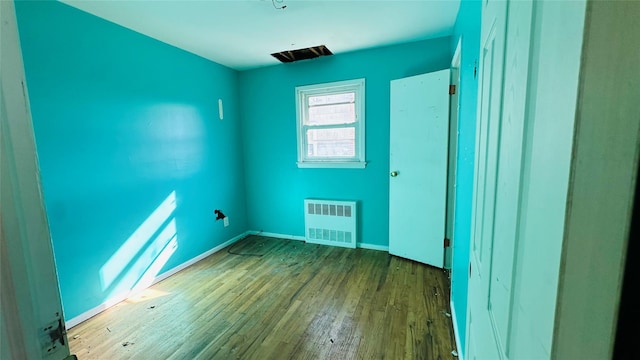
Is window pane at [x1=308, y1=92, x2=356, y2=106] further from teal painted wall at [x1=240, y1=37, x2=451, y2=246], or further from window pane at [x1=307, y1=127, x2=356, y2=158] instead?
window pane at [x1=307, y1=127, x2=356, y2=158]

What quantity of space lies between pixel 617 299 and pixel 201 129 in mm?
3511

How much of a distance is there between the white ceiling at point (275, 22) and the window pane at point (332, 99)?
0.54 metres

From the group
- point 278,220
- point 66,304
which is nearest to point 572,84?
point 66,304

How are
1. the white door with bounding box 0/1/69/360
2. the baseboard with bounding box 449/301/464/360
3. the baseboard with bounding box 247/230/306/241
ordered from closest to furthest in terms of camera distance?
the white door with bounding box 0/1/69/360, the baseboard with bounding box 449/301/464/360, the baseboard with bounding box 247/230/306/241

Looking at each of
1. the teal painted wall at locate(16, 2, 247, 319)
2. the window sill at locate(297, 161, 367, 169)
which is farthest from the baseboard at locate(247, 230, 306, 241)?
the window sill at locate(297, 161, 367, 169)

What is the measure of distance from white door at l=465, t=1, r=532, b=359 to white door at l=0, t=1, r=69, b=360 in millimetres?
862

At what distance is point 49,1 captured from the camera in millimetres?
1861

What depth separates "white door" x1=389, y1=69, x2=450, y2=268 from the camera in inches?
104

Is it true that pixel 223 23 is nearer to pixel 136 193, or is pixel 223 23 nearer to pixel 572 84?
pixel 136 193

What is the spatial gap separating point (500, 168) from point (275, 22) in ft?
7.64

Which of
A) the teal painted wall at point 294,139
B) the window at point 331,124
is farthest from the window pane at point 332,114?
the teal painted wall at point 294,139

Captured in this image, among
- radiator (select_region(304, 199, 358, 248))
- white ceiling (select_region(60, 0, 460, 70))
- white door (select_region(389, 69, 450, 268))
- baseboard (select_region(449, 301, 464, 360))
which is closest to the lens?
baseboard (select_region(449, 301, 464, 360))

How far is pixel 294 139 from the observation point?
362cm

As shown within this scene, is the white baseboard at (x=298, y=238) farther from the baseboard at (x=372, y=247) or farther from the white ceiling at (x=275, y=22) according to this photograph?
the white ceiling at (x=275, y=22)
